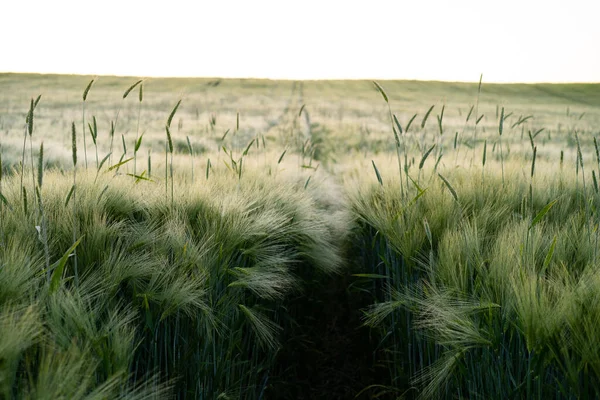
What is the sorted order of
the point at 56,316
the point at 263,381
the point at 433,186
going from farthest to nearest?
1. the point at 433,186
2. the point at 263,381
3. the point at 56,316

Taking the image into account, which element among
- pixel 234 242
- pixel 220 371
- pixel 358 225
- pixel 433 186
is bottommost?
pixel 220 371

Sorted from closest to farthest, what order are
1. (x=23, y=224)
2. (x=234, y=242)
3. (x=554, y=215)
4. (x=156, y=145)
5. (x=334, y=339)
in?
(x=23, y=224) → (x=234, y=242) → (x=554, y=215) → (x=334, y=339) → (x=156, y=145)

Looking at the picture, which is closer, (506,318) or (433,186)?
(506,318)

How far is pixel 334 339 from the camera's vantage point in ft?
8.39

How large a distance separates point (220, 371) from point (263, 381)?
1.44 feet

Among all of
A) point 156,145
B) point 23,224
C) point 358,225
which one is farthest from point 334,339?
point 156,145

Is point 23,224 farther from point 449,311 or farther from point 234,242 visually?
point 449,311

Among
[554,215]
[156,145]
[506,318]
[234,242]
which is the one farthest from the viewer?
[156,145]

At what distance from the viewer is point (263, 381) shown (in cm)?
195

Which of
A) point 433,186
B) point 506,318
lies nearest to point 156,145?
point 433,186

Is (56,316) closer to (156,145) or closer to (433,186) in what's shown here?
(433,186)

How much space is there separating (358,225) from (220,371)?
1435 millimetres

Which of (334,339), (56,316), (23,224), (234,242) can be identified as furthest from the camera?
(334,339)

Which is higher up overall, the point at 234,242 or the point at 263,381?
the point at 234,242
